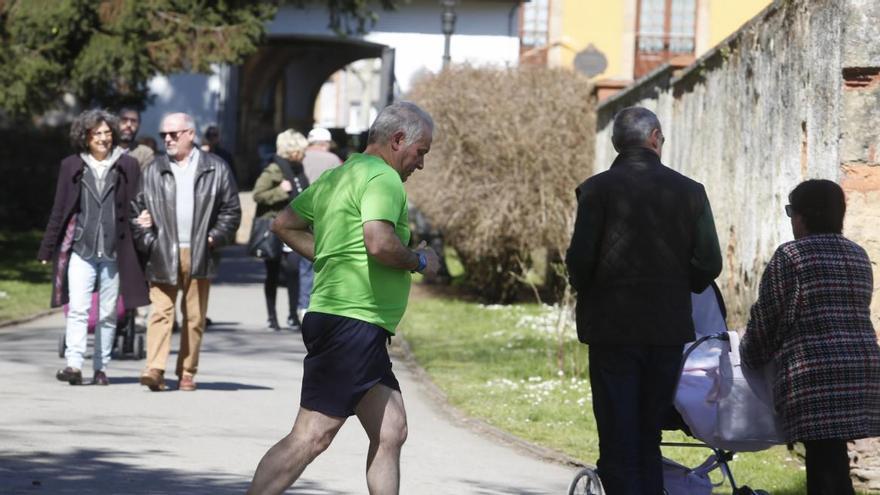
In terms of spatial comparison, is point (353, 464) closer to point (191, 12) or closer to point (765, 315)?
point (765, 315)

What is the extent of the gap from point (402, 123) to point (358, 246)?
491mm

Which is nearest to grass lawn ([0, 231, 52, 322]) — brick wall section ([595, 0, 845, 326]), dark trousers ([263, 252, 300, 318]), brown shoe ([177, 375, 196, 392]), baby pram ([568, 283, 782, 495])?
dark trousers ([263, 252, 300, 318])

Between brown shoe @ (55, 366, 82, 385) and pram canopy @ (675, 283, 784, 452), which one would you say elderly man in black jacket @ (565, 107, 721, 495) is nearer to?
pram canopy @ (675, 283, 784, 452)

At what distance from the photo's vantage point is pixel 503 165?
798 inches

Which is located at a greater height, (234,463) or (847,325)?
(847,325)

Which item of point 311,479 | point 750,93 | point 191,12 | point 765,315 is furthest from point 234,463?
point 191,12

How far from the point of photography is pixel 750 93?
38.6 feet

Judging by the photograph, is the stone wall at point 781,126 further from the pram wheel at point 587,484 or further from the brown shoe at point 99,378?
the brown shoe at point 99,378

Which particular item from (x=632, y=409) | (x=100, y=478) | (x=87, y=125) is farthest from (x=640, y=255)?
(x=87, y=125)

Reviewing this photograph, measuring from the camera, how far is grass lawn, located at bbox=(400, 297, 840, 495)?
960 cm

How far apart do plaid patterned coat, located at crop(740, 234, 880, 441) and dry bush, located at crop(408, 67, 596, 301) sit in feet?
41.9

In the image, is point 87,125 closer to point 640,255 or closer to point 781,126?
point 781,126

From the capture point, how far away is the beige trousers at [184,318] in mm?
11352

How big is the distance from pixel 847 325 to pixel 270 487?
2247 millimetres
